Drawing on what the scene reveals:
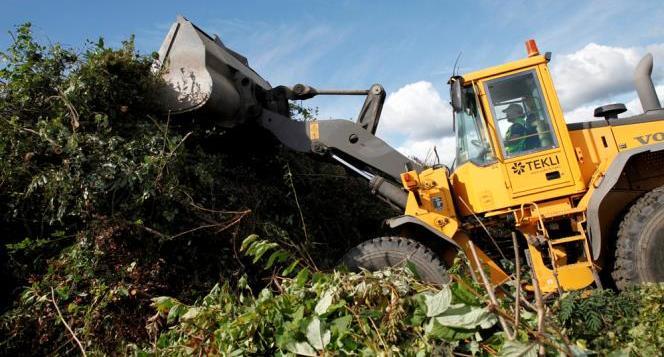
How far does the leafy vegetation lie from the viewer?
2.37 meters

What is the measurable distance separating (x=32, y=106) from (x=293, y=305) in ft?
10.7

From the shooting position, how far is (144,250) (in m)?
4.02

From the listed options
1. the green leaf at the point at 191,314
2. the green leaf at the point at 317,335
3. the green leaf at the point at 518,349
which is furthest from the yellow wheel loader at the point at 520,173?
the green leaf at the point at 518,349

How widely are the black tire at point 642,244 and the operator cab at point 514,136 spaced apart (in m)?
0.53

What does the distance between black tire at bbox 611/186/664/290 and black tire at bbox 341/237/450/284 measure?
4.85 ft

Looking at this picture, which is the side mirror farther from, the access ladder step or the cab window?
the access ladder step

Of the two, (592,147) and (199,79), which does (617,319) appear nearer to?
(592,147)

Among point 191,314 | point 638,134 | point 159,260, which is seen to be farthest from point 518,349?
point 638,134

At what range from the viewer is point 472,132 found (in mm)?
4973

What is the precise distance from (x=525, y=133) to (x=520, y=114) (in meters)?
0.20

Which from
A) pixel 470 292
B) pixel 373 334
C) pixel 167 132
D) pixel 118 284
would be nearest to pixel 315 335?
pixel 373 334

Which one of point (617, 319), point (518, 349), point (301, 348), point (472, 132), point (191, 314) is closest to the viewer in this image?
point (518, 349)

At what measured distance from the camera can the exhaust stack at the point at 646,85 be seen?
4949mm

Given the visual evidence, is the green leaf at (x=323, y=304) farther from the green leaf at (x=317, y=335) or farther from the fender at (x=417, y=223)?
the fender at (x=417, y=223)
